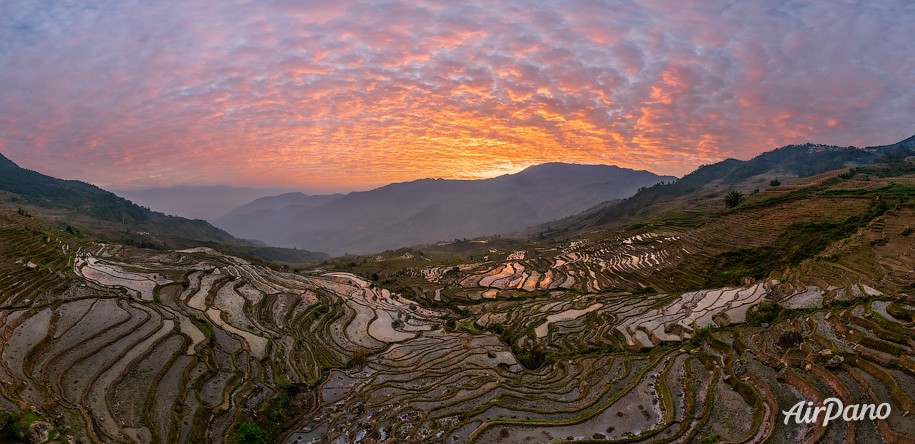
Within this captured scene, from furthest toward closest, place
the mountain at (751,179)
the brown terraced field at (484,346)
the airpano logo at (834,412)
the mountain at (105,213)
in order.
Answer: the mountain at (751,179) → the mountain at (105,213) → the brown terraced field at (484,346) → the airpano logo at (834,412)

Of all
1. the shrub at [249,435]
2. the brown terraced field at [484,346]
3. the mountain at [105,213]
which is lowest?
the shrub at [249,435]

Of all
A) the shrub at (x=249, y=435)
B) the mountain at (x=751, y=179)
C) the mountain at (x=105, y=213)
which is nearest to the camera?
the shrub at (x=249, y=435)

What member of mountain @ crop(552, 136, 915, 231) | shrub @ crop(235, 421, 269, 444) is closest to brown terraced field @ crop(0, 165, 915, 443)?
shrub @ crop(235, 421, 269, 444)

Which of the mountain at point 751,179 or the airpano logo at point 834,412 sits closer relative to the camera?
the airpano logo at point 834,412

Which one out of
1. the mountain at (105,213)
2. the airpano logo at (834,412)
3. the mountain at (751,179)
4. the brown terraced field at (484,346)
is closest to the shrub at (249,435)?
the brown terraced field at (484,346)

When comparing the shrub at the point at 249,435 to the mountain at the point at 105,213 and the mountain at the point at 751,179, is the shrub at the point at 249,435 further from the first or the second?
the mountain at the point at 751,179

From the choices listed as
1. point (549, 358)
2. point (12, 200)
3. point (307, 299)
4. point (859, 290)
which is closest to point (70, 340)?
point (307, 299)

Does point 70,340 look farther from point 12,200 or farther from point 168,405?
point 12,200

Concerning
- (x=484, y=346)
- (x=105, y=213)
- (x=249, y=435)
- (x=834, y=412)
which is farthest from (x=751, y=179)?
(x=105, y=213)
